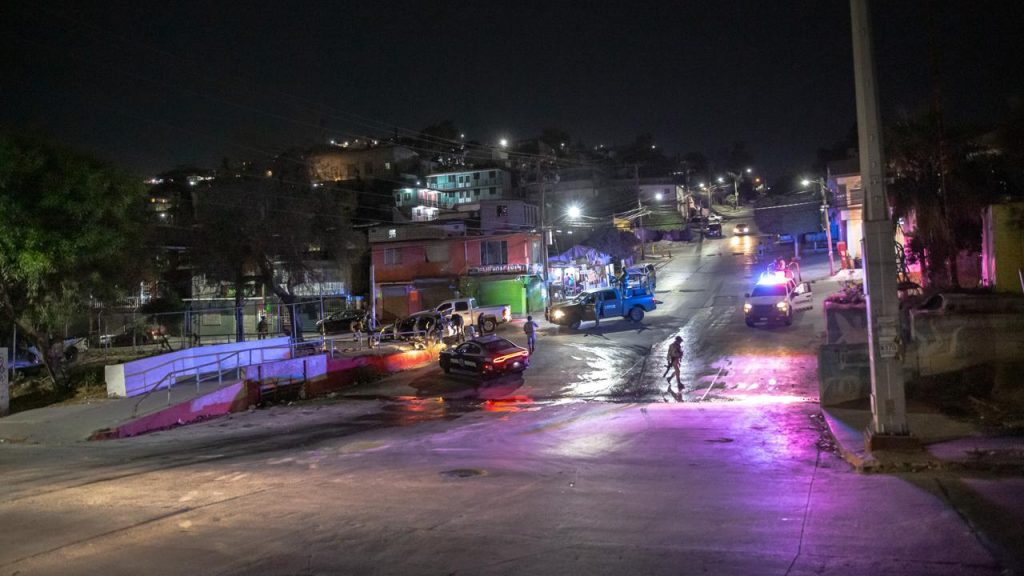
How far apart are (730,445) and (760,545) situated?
5858 mm

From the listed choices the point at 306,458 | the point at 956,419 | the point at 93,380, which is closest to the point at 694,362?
the point at 956,419

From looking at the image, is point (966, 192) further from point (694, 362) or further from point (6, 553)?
point (6, 553)

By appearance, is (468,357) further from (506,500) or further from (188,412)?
(506,500)

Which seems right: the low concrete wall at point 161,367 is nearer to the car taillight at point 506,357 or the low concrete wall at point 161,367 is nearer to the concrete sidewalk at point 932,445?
the car taillight at point 506,357

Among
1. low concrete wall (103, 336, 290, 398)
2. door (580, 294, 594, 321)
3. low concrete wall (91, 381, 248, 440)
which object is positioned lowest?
low concrete wall (91, 381, 248, 440)

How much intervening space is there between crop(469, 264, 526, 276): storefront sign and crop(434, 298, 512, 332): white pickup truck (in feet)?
19.6

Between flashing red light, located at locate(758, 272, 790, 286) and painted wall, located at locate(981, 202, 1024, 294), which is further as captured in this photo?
flashing red light, located at locate(758, 272, 790, 286)

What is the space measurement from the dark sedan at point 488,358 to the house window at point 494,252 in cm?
2248

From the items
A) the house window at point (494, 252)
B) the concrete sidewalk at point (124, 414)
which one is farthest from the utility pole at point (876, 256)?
the house window at point (494, 252)

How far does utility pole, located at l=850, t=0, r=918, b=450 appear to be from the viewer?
1009 centimetres

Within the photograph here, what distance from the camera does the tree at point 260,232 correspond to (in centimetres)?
3903

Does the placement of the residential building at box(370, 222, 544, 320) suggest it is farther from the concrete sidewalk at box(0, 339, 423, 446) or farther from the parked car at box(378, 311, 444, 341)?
the concrete sidewalk at box(0, 339, 423, 446)

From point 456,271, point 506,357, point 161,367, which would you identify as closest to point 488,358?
point 506,357

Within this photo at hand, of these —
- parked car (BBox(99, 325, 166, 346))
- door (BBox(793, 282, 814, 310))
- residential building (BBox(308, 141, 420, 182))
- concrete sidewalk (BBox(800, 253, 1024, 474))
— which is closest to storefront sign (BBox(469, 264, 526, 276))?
door (BBox(793, 282, 814, 310))
